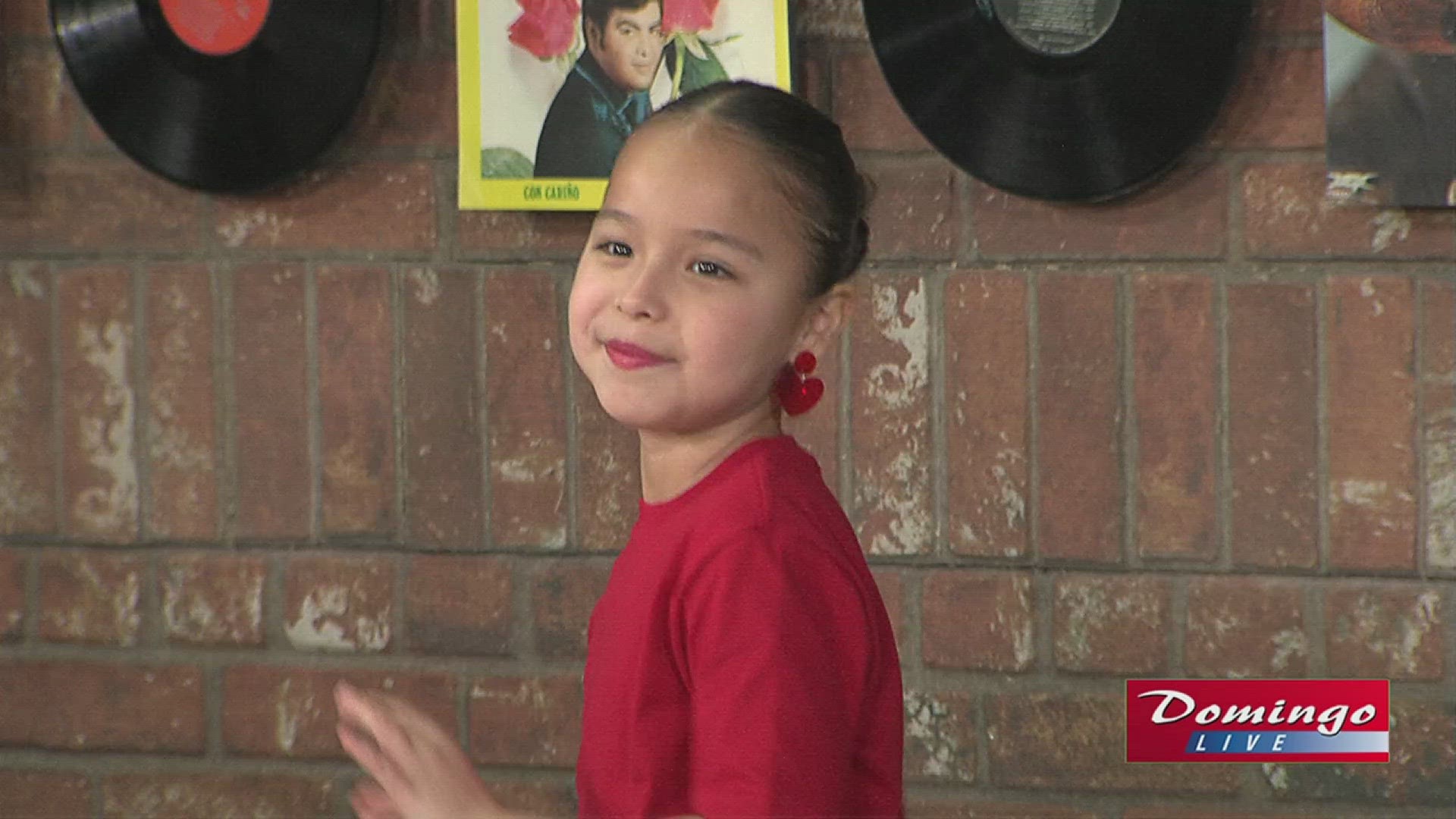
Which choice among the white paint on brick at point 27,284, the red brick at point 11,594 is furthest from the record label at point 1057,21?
the red brick at point 11,594

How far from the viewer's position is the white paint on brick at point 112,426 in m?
1.79

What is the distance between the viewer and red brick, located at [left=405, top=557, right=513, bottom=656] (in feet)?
5.62

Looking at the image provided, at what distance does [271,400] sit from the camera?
1761 millimetres

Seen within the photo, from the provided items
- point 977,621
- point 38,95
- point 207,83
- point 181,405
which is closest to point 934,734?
point 977,621

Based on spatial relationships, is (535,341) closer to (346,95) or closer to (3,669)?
(346,95)

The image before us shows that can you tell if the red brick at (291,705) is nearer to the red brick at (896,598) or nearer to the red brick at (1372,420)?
the red brick at (896,598)

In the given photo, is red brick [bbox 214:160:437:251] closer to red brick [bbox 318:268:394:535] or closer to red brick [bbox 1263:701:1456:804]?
red brick [bbox 318:268:394:535]

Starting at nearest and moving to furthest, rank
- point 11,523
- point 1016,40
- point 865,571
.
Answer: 1. point 865,571
2. point 1016,40
3. point 11,523

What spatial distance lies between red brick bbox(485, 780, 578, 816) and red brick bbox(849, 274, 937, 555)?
40 cm

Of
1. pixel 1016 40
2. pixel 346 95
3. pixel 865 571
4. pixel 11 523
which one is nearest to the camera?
pixel 865 571

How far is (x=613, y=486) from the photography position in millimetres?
1688

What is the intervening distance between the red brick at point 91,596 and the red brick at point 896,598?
0.78 meters

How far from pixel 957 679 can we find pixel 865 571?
0.67 meters

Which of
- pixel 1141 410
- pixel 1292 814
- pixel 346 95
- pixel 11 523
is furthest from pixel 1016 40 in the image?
pixel 11 523
